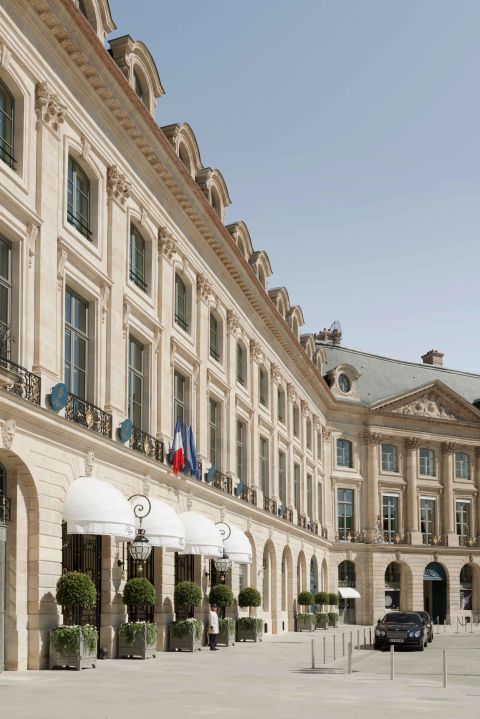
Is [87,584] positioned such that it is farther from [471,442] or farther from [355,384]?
[471,442]

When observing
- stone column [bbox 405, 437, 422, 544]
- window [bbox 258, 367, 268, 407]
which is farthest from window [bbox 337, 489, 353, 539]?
window [bbox 258, 367, 268, 407]

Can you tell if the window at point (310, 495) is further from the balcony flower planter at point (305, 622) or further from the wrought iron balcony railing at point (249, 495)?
the wrought iron balcony railing at point (249, 495)

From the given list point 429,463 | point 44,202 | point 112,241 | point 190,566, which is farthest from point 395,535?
point 44,202

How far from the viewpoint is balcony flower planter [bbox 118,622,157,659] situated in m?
30.5

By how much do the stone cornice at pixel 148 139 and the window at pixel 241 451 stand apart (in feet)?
20.2

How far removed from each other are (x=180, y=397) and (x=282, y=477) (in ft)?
74.3

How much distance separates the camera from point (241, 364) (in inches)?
2100

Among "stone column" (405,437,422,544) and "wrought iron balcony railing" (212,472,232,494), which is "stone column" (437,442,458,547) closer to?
"stone column" (405,437,422,544)

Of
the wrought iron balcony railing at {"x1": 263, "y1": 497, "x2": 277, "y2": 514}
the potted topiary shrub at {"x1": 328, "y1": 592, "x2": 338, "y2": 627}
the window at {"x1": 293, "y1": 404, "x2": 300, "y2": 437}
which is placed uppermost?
the window at {"x1": 293, "y1": 404, "x2": 300, "y2": 437}

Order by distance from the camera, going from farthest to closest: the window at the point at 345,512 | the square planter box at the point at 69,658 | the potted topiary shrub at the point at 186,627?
the window at the point at 345,512, the potted topiary shrub at the point at 186,627, the square planter box at the point at 69,658

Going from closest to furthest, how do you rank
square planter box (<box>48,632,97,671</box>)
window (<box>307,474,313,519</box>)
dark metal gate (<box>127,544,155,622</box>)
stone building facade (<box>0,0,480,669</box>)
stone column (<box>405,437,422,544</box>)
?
1. square planter box (<box>48,632,97,671</box>)
2. stone building facade (<box>0,0,480,669</box>)
3. dark metal gate (<box>127,544,155,622</box>)
4. window (<box>307,474,313,519</box>)
5. stone column (<box>405,437,422,544</box>)

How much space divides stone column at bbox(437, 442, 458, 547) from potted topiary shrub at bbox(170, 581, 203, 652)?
5451 centimetres

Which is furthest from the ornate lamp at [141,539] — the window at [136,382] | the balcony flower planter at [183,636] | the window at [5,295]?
the window at [5,295]

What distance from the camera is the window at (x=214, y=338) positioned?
1858 inches
